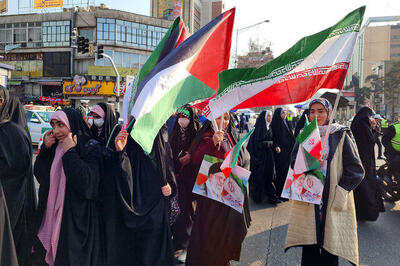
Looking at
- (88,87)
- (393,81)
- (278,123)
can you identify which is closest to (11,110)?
(278,123)

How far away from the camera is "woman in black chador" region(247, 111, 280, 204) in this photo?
6.55 metres

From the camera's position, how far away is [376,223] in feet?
17.3

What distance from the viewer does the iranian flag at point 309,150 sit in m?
2.94

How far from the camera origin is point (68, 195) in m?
2.93

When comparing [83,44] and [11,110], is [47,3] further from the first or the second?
[11,110]

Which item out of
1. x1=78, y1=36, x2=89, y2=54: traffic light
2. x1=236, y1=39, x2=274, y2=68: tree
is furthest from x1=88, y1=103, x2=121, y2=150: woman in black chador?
x1=236, y1=39, x2=274, y2=68: tree

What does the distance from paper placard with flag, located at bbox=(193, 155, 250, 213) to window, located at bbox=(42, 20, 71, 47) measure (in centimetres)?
4458

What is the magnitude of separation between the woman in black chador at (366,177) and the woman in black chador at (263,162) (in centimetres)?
160

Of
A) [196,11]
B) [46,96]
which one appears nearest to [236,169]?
[46,96]

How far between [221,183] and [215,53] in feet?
4.43

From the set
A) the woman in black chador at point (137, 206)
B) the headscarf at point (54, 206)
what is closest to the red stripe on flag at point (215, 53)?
the woman in black chador at point (137, 206)

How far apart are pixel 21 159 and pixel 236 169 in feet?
6.44

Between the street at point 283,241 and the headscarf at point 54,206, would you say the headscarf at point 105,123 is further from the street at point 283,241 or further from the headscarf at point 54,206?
the street at point 283,241

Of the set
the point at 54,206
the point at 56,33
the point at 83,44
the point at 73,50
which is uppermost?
the point at 56,33
